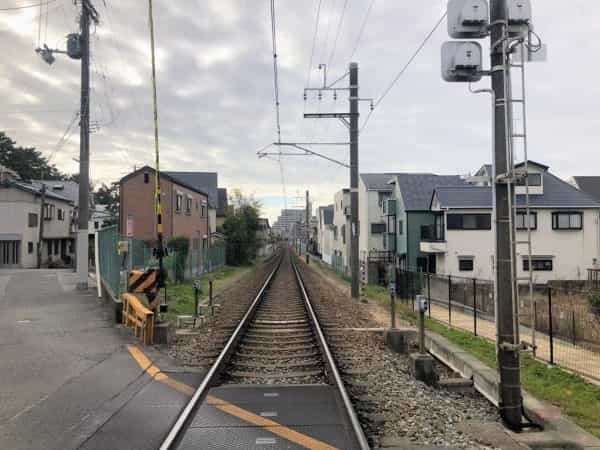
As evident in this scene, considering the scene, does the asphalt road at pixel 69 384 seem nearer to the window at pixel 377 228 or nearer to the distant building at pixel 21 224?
the distant building at pixel 21 224

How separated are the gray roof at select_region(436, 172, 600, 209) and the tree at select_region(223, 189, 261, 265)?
70.0 feet

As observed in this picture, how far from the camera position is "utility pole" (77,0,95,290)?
55.6 ft

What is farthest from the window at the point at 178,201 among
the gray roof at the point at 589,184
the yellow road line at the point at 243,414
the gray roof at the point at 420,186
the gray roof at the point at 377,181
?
the gray roof at the point at 589,184

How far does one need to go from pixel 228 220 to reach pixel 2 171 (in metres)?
19.4

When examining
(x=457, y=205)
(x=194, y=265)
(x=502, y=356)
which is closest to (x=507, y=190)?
(x=502, y=356)

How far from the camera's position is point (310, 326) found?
1177 cm

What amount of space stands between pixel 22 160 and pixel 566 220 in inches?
2505

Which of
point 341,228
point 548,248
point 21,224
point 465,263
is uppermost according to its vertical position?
point 341,228

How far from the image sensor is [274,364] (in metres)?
8.12

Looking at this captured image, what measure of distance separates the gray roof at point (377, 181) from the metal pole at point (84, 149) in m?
31.1

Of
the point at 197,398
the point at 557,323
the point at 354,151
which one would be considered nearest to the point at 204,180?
the point at 354,151

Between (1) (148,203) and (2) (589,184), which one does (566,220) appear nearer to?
(2) (589,184)

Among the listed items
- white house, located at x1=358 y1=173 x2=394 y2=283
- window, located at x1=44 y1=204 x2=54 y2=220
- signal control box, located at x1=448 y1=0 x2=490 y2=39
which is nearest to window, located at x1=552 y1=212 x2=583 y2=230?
white house, located at x1=358 y1=173 x2=394 y2=283

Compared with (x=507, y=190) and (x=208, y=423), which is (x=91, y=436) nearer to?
(x=208, y=423)
